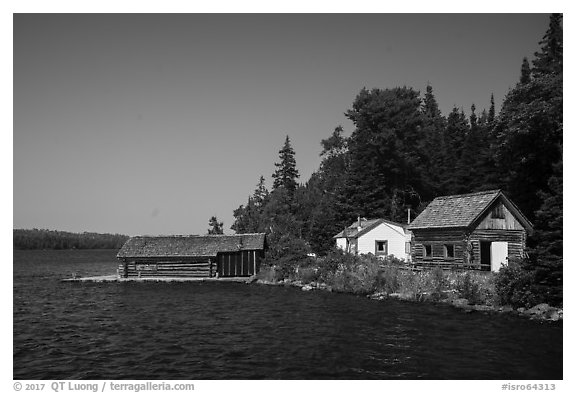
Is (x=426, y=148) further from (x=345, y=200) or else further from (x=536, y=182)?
(x=536, y=182)

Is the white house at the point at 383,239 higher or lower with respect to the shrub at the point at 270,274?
higher

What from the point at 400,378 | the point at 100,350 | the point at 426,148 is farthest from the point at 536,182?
the point at 100,350

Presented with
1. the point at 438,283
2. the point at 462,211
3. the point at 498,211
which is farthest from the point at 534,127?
the point at 438,283

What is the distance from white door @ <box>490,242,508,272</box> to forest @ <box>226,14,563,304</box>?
3.03m

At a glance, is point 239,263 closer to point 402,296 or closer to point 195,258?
point 195,258

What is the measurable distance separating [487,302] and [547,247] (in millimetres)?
5172

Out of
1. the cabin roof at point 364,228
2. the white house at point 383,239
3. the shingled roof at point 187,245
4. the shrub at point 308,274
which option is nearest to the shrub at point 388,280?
the shrub at point 308,274

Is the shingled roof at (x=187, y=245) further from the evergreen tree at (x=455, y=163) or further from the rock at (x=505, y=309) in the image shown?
the evergreen tree at (x=455, y=163)

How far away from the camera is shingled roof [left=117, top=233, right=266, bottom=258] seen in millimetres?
50875

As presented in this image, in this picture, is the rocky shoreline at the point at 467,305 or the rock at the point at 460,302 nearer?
the rocky shoreline at the point at 467,305

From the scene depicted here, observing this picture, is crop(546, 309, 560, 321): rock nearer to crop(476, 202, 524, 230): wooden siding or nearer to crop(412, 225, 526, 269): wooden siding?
crop(412, 225, 526, 269): wooden siding

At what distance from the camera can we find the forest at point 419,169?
35375 mm

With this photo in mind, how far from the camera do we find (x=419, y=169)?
219 feet

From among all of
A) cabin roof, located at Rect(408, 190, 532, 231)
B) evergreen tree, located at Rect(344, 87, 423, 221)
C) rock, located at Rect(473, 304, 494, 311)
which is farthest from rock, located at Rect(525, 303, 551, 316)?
evergreen tree, located at Rect(344, 87, 423, 221)
